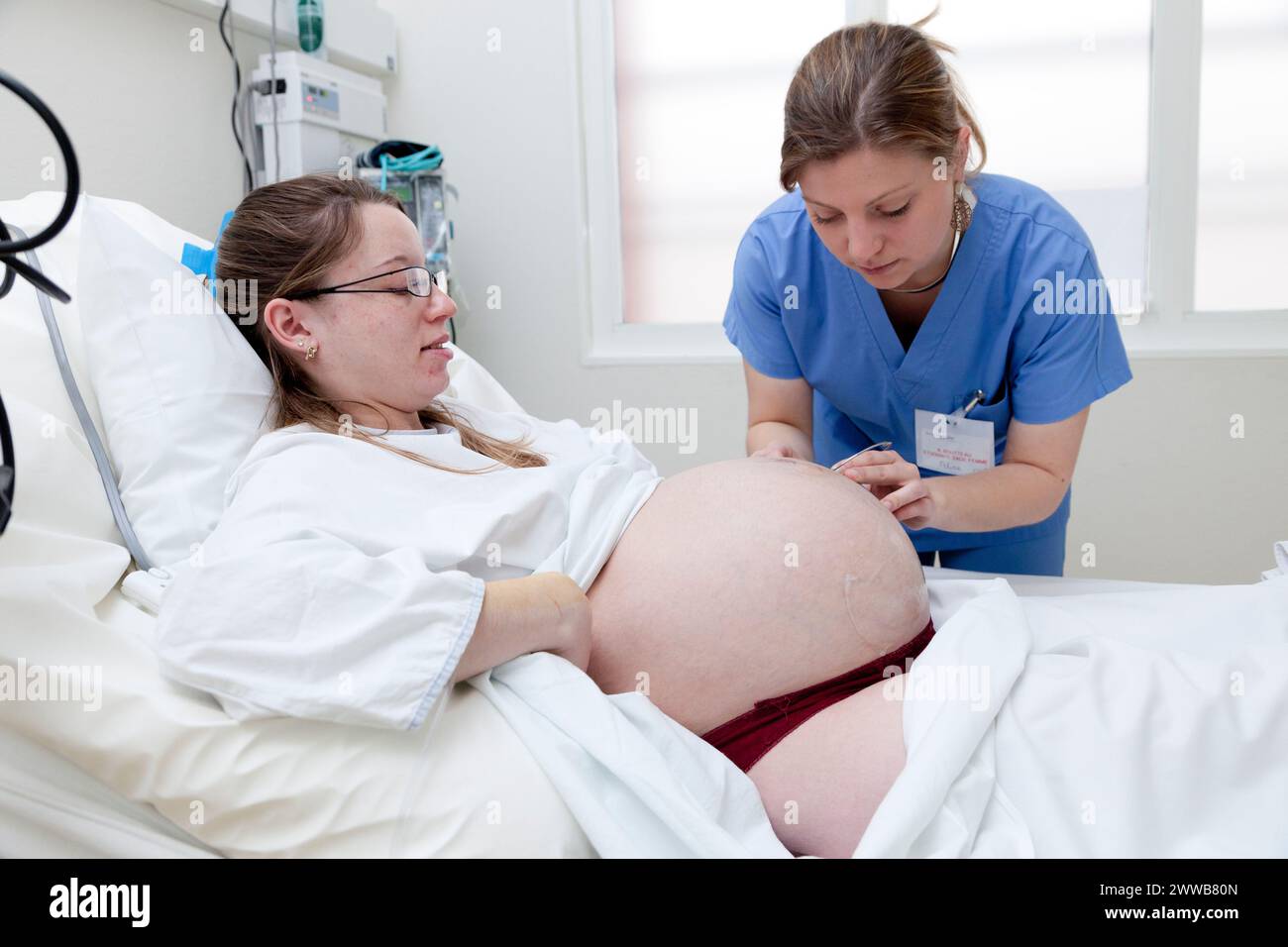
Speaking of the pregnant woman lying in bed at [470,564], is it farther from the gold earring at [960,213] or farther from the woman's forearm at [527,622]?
the gold earring at [960,213]

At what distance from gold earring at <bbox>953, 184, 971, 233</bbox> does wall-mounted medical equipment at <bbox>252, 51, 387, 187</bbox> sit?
1.65 m

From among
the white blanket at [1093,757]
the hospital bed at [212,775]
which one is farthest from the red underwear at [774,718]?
the hospital bed at [212,775]

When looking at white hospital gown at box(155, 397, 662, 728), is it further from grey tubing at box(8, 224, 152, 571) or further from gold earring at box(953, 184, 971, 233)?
gold earring at box(953, 184, 971, 233)

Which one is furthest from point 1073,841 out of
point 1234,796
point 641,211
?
point 641,211

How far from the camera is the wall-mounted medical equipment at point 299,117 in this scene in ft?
8.34

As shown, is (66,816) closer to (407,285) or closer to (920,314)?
(407,285)

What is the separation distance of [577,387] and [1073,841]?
8.23 feet

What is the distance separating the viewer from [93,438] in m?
1.18

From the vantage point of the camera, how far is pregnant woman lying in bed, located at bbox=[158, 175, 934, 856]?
887mm

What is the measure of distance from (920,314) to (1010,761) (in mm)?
839

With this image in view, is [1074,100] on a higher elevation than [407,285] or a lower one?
higher

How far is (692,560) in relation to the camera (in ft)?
3.77

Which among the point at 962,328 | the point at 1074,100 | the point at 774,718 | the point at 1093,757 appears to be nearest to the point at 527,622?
the point at 774,718
